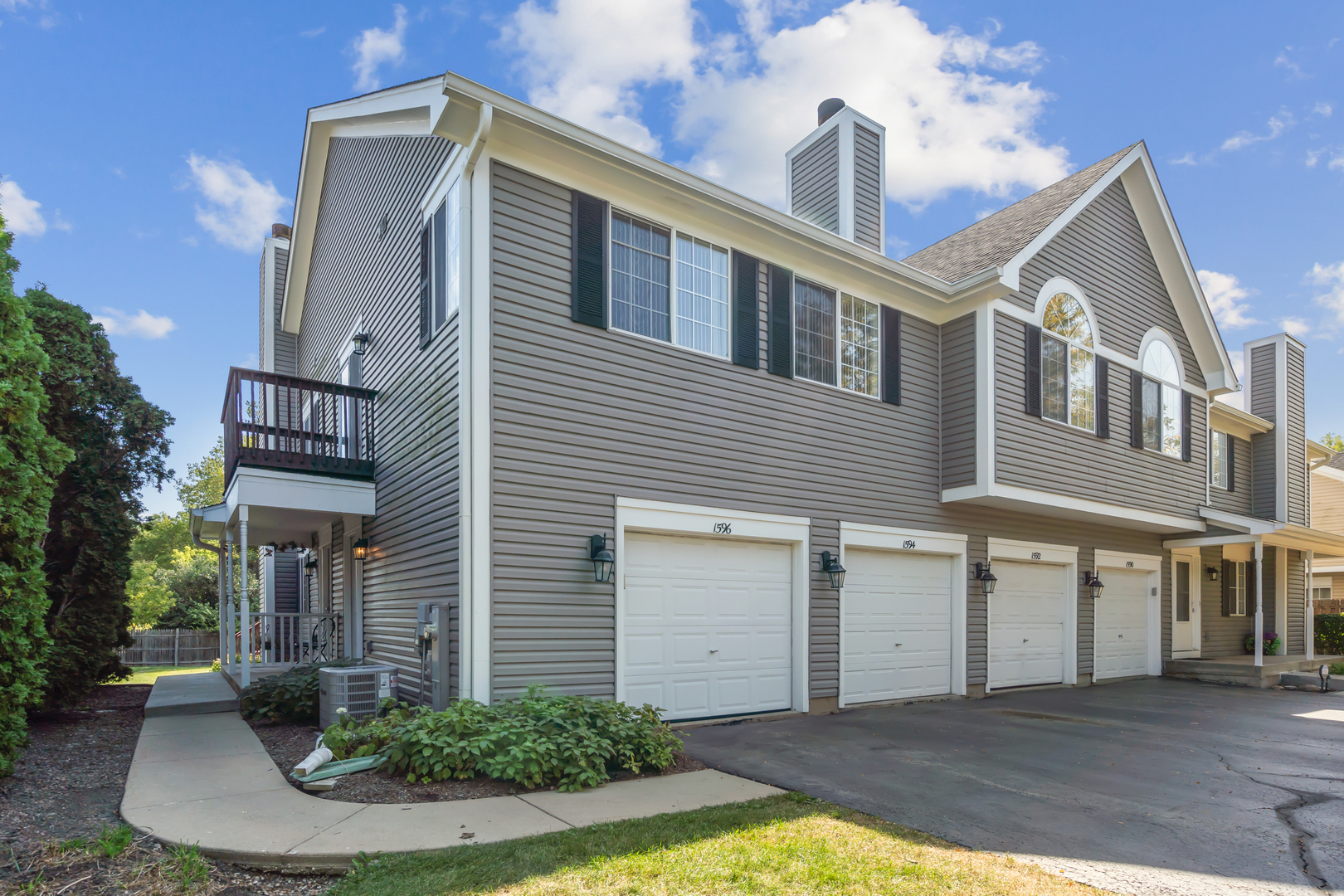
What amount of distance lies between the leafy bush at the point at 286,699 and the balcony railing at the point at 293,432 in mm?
2275

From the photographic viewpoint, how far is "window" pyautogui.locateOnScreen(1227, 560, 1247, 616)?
685 inches

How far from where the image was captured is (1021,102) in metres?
14.9

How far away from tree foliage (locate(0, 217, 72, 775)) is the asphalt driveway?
5.04 meters

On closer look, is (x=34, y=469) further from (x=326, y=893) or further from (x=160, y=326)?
(x=160, y=326)

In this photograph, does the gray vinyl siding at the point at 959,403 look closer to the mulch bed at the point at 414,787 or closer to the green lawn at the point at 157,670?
the mulch bed at the point at 414,787

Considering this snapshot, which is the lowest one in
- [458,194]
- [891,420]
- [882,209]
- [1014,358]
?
[891,420]

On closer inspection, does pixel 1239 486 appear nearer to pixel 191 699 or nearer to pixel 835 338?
pixel 835 338

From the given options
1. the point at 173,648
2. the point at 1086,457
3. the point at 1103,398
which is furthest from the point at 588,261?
the point at 173,648

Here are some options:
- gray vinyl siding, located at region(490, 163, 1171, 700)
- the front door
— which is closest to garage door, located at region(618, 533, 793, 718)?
gray vinyl siding, located at region(490, 163, 1171, 700)

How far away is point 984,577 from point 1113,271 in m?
5.72

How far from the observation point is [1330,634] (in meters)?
21.6

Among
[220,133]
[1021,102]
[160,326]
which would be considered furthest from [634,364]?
[160,326]

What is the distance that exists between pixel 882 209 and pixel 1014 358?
9.85ft

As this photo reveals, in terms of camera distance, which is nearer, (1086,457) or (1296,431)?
(1086,457)
